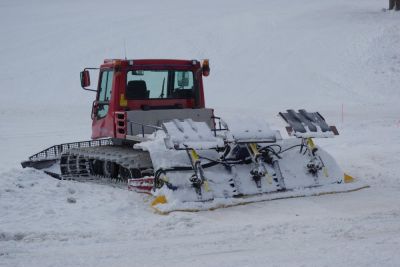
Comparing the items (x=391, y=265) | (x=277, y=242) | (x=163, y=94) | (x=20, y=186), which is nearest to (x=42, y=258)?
(x=277, y=242)

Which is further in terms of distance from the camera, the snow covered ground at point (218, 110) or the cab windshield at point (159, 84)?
the cab windshield at point (159, 84)

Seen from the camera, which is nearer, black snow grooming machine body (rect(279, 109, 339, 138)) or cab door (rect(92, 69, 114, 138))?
black snow grooming machine body (rect(279, 109, 339, 138))

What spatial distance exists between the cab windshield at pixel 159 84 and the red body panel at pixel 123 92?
0.07 metres

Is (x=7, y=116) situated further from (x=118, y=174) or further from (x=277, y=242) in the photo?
(x=277, y=242)

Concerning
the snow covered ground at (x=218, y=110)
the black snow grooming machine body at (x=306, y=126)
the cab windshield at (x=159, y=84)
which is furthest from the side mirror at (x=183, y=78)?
the snow covered ground at (x=218, y=110)

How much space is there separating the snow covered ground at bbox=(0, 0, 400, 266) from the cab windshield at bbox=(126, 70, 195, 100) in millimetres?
1728

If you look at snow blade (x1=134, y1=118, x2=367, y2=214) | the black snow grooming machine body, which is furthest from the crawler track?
the black snow grooming machine body

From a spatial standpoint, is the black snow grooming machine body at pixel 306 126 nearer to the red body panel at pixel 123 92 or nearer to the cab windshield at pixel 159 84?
the red body panel at pixel 123 92

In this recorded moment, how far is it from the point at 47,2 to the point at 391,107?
44.8m

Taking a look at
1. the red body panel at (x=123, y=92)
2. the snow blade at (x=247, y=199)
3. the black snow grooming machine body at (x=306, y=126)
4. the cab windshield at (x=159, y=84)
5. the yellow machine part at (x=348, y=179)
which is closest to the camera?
the snow blade at (x=247, y=199)

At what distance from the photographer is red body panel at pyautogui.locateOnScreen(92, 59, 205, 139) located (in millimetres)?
10891

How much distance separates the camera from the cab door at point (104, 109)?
1109 centimetres

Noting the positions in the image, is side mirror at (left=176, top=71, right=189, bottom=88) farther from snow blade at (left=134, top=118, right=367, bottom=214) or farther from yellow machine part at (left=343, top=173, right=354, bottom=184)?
yellow machine part at (left=343, top=173, right=354, bottom=184)

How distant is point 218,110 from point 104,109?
1521 cm
